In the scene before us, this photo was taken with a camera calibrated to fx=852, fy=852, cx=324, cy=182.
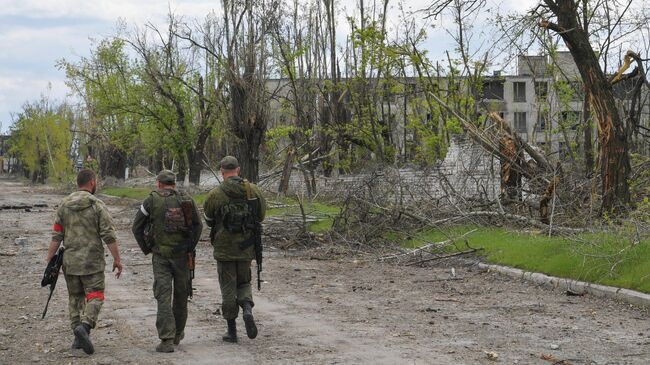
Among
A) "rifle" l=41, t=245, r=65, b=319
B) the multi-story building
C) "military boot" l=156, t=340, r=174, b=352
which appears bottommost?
"military boot" l=156, t=340, r=174, b=352

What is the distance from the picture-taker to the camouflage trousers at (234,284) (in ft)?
28.0

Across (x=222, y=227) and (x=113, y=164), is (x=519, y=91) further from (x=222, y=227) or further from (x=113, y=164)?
(x=222, y=227)

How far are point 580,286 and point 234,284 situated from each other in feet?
18.9

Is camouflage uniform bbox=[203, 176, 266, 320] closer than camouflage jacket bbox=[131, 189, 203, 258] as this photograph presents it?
No

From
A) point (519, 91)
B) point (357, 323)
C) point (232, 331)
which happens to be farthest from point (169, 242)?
point (519, 91)

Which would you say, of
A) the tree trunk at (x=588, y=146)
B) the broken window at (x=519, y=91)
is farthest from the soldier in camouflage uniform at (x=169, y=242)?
the broken window at (x=519, y=91)

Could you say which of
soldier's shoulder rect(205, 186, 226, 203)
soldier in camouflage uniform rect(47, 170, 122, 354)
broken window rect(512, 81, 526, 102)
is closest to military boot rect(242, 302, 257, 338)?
soldier's shoulder rect(205, 186, 226, 203)

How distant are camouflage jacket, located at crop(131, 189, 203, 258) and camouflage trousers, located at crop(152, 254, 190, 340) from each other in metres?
0.09

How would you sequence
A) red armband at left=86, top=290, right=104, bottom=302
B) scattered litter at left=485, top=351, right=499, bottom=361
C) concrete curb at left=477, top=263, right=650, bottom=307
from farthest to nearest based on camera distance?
concrete curb at left=477, top=263, right=650, bottom=307 < red armband at left=86, top=290, right=104, bottom=302 < scattered litter at left=485, top=351, right=499, bottom=361

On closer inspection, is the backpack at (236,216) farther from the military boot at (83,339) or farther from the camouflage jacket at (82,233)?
the military boot at (83,339)

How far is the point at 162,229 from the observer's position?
8219 mm

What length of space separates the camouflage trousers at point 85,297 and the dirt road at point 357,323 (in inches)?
12.9

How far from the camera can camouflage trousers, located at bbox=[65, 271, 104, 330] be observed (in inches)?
317

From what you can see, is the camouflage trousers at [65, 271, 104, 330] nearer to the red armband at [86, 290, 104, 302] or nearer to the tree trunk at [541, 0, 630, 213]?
the red armband at [86, 290, 104, 302]
